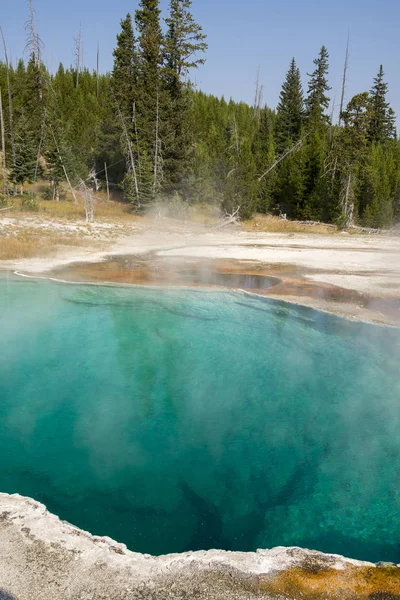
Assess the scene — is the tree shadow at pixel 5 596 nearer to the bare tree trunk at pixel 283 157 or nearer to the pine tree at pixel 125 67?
the pine tree at pixel 125 67

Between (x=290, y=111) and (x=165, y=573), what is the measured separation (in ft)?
156

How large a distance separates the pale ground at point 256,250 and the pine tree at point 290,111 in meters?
21.8

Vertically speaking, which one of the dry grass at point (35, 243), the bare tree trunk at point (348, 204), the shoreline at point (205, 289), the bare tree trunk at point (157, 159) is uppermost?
the bare tree trunk at point (157, 159)

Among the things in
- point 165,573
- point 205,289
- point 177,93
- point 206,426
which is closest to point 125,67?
point 177,93

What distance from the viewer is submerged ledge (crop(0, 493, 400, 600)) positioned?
2.94m

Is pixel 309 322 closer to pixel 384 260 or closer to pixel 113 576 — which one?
pixel 113 576

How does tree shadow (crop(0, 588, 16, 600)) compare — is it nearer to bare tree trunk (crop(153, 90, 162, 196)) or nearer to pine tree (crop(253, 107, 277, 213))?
bare tree trunk (crop(153, 90, 162, 196))

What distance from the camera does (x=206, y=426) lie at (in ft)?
19.7

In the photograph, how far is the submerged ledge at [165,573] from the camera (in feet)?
9.64

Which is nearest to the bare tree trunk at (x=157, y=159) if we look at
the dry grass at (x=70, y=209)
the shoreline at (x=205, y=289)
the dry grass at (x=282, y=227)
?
the dry grass at (x=70, y=209)

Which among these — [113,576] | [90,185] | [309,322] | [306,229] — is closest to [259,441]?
[113,576]

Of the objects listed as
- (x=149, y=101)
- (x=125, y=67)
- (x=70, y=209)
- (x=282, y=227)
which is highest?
(x=125, y=67)

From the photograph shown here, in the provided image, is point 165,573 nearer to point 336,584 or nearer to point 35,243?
point 336,584

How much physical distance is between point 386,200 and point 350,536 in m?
31.3
